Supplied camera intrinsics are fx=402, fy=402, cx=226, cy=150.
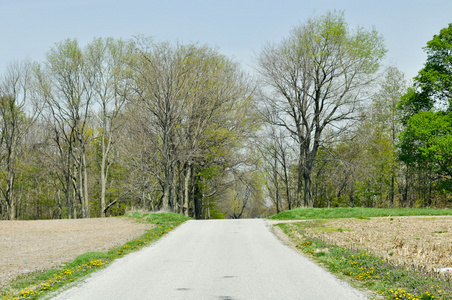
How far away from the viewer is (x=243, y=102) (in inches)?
1388

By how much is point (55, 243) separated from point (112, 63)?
2450cm

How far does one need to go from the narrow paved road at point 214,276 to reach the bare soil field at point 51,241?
2.23 metres

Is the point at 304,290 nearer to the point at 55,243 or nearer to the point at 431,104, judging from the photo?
the point at 55,243

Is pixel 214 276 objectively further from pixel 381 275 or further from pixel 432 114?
pixel 432 114

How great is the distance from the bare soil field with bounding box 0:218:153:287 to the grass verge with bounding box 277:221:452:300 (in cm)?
766

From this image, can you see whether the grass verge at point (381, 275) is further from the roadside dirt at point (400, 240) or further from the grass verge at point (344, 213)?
the grass verge at point (344, 213)

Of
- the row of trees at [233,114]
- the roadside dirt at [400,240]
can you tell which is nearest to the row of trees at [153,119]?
the row of trees at [233,114]

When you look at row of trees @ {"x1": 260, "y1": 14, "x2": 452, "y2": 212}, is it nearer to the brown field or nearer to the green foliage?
the green foliage

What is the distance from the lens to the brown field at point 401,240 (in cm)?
1064

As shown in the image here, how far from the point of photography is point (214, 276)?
9.23 metres

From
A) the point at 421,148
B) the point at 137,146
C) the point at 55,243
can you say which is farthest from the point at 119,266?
the point at 421,148

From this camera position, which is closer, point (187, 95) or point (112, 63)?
point (187, 95)

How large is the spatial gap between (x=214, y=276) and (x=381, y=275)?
369 cm

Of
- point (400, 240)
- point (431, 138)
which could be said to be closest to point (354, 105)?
point (431, 138)
